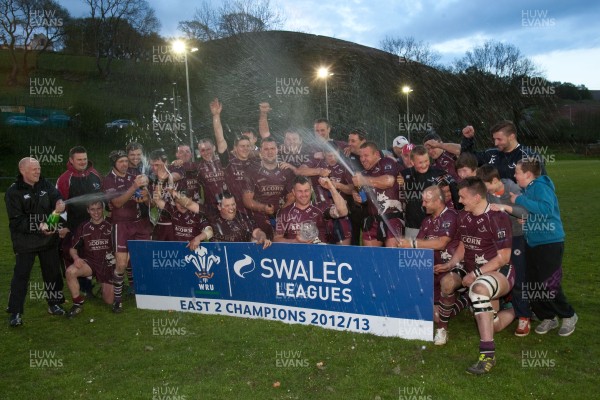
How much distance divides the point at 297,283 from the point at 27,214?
4.15 meters

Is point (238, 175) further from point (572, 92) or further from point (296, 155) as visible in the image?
point (572, 92)

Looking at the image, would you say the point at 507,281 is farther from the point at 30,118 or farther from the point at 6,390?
the point at 30,118

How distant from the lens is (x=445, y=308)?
5828 mm

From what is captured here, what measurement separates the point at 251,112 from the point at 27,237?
139 feet

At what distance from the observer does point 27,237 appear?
289 inches

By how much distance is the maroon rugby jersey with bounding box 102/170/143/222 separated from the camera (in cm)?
802

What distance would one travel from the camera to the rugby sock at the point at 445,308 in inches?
229

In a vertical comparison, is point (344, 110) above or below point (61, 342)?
above

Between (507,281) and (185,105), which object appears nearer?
(507,281)

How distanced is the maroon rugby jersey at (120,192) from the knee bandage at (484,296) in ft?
A: 17.9

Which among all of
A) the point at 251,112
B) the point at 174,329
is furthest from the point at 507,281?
→ the point at 251,112

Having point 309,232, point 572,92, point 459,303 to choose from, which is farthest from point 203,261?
point 572,92

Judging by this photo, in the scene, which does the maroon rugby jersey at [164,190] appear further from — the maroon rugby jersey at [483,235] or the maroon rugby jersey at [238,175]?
the maroon rugby jersey at [483,235]

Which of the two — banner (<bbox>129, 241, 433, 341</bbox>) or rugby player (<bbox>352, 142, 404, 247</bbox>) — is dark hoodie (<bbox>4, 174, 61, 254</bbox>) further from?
rugby player (<bbox>352, 142, 404, 247</bbox>)
